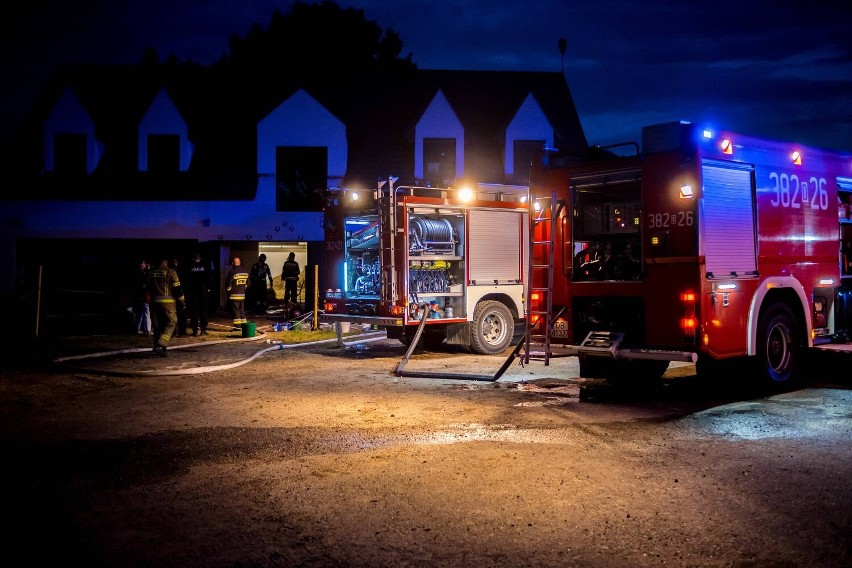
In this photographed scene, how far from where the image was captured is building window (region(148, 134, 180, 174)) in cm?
2517

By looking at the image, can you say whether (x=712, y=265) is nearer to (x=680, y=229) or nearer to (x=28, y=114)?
(x=680, y=229)

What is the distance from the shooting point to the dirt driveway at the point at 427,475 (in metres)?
4.38

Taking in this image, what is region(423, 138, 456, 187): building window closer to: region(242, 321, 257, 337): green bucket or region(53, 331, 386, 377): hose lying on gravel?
region(53, 331, 386, 377): hose lying on gravel

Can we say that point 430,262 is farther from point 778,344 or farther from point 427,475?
point 427,475

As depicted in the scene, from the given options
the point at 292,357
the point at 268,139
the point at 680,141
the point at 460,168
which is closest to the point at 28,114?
the point at 268,139

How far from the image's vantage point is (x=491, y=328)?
1445cm

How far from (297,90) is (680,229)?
18380 mm

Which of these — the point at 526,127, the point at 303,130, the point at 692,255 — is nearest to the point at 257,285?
the point at 303,130

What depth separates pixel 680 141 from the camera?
8.65 meters

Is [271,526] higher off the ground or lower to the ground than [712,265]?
lower

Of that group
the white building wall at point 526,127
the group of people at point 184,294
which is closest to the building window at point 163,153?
the group of people at point 184,294

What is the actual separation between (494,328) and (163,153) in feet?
50.4

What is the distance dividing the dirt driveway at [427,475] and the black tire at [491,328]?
3.88 metres

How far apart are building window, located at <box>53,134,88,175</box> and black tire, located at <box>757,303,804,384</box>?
21.9 meters
